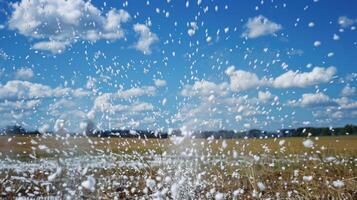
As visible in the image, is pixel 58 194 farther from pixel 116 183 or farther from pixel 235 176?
pixel 235 176

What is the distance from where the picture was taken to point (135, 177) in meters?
20.0

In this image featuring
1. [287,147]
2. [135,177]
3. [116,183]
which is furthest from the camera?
[287,147]

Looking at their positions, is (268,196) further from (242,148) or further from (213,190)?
(242,148)

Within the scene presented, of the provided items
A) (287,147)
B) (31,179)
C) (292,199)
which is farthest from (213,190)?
(287,147)

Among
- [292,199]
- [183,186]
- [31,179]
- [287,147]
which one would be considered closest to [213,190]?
[183,186]

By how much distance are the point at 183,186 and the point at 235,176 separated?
556cm

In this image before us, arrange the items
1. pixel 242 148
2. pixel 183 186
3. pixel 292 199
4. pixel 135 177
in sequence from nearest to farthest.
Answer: pixel 292 199, pixel 183 186, pixel 135 177, pixel 242 148

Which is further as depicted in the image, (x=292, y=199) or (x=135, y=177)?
(x=135, y=177)

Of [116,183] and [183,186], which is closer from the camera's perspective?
[183,186]

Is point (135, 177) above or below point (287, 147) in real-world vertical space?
below

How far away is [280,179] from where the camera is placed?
18.9m

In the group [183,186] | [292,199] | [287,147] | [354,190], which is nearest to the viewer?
[354,190]

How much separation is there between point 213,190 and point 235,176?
14.9 ft

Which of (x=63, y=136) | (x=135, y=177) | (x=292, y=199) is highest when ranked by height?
(x=63, y=136)
